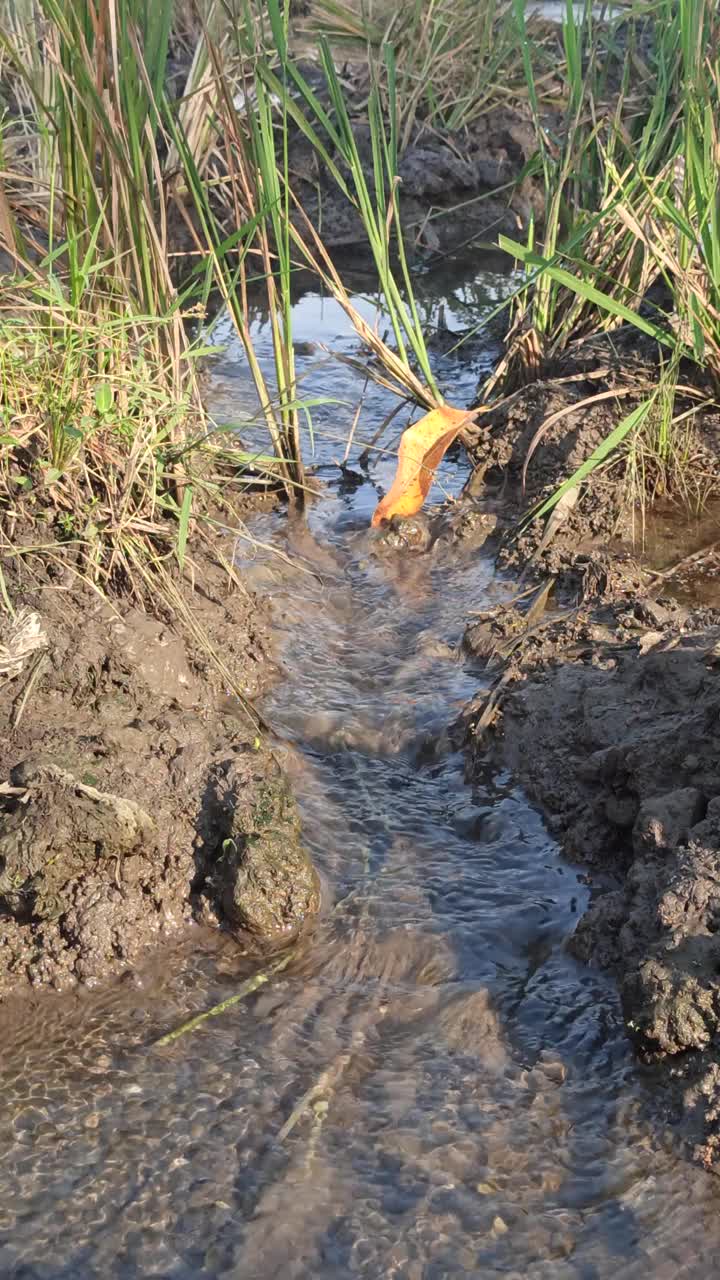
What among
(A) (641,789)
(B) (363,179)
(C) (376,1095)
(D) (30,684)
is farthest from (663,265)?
(C) (376,1095)

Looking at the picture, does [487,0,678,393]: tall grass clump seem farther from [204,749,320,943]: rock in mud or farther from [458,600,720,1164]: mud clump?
[204,749,320,943]: rock in mud

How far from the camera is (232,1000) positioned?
240 cm

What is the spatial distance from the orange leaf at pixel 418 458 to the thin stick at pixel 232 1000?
2053 millimetres

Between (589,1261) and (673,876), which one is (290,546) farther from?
(589,1261)

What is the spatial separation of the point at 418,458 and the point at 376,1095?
2571mm

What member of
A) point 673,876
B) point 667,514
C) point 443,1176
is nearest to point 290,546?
point 667,514

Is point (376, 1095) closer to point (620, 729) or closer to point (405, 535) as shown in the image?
point (620, 729)

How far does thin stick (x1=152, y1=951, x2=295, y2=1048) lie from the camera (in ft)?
7.59

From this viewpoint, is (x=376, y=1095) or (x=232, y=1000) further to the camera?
(x=232, y=1000)

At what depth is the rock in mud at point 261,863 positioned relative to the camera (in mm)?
2535

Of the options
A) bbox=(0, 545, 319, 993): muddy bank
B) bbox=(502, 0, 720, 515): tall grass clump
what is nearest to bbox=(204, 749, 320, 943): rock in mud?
bbox=(0, 545, 319, 993): muddy bank

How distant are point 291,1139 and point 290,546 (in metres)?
2.34

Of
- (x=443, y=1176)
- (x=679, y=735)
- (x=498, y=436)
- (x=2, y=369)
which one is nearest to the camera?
(x=443, y=1176)

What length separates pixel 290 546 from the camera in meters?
4.14
